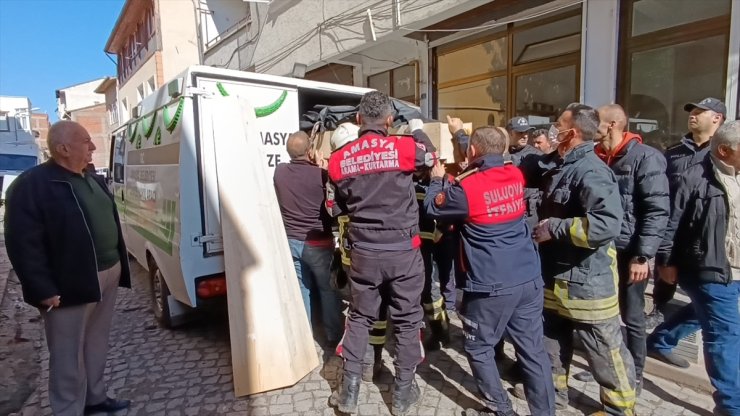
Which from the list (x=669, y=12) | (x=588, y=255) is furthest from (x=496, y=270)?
(x=669, y=12)

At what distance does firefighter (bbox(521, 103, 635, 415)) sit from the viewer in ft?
7.72

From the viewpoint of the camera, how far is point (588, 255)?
248cm

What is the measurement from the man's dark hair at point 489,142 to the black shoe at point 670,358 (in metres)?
2.21

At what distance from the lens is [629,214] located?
2740 millimetres

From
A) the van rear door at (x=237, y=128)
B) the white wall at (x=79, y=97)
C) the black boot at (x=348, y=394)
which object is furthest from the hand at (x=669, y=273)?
the white wall at (x=79, y=97)

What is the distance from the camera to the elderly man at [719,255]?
2.51 meters

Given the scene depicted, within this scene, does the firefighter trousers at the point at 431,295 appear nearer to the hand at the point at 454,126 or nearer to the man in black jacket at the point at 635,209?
the hand at the point at 454,126

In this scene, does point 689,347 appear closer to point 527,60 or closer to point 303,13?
point 527,60

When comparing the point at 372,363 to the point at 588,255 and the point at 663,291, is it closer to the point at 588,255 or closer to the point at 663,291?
the point at 588,255

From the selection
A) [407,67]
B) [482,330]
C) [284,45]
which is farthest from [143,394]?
[284,45]

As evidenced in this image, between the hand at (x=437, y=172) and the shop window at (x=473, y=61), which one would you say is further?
the shop window at (x=473, y=61)

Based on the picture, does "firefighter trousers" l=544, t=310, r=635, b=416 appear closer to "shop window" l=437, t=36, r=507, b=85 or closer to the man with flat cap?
the man with flat cap

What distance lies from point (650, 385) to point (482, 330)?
5.24ft

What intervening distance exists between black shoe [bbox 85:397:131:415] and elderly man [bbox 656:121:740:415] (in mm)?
3860
